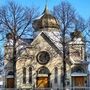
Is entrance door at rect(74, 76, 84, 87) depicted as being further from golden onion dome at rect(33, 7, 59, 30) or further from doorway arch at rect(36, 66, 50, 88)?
golden onion dome at rect(33, 7, 59, 30)

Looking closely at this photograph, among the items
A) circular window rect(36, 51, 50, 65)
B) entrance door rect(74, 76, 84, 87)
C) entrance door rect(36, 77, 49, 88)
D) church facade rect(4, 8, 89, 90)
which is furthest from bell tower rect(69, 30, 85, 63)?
entrance door rect(36, 77, 49, 88)

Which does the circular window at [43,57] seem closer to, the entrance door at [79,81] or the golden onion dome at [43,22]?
the golden onion dome at [43,22]

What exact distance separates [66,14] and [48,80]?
46.6ft

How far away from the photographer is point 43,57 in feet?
228

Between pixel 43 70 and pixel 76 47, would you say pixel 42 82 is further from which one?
pixel 76 47

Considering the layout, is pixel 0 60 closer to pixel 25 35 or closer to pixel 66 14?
pixel 25 35

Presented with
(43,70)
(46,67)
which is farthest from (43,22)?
(43,70)

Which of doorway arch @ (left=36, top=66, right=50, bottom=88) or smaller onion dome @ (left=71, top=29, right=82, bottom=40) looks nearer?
smaller onion dome @ (left=71, top=29, right=82, bottom=40)

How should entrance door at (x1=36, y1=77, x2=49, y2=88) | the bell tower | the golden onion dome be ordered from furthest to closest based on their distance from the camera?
the golden onion dome
entrance door at (x1=36, y1=77, x2=49, y2=88)
the bell tower

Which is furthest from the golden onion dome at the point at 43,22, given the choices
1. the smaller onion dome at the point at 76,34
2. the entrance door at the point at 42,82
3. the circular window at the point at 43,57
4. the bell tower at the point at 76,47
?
the smaller onion dome at the point at 76,34

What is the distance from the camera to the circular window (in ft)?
227

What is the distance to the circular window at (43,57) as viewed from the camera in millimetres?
69312

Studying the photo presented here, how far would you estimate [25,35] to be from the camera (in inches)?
2207

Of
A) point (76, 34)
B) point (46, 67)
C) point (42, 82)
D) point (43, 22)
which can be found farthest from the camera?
point (43, 22)
